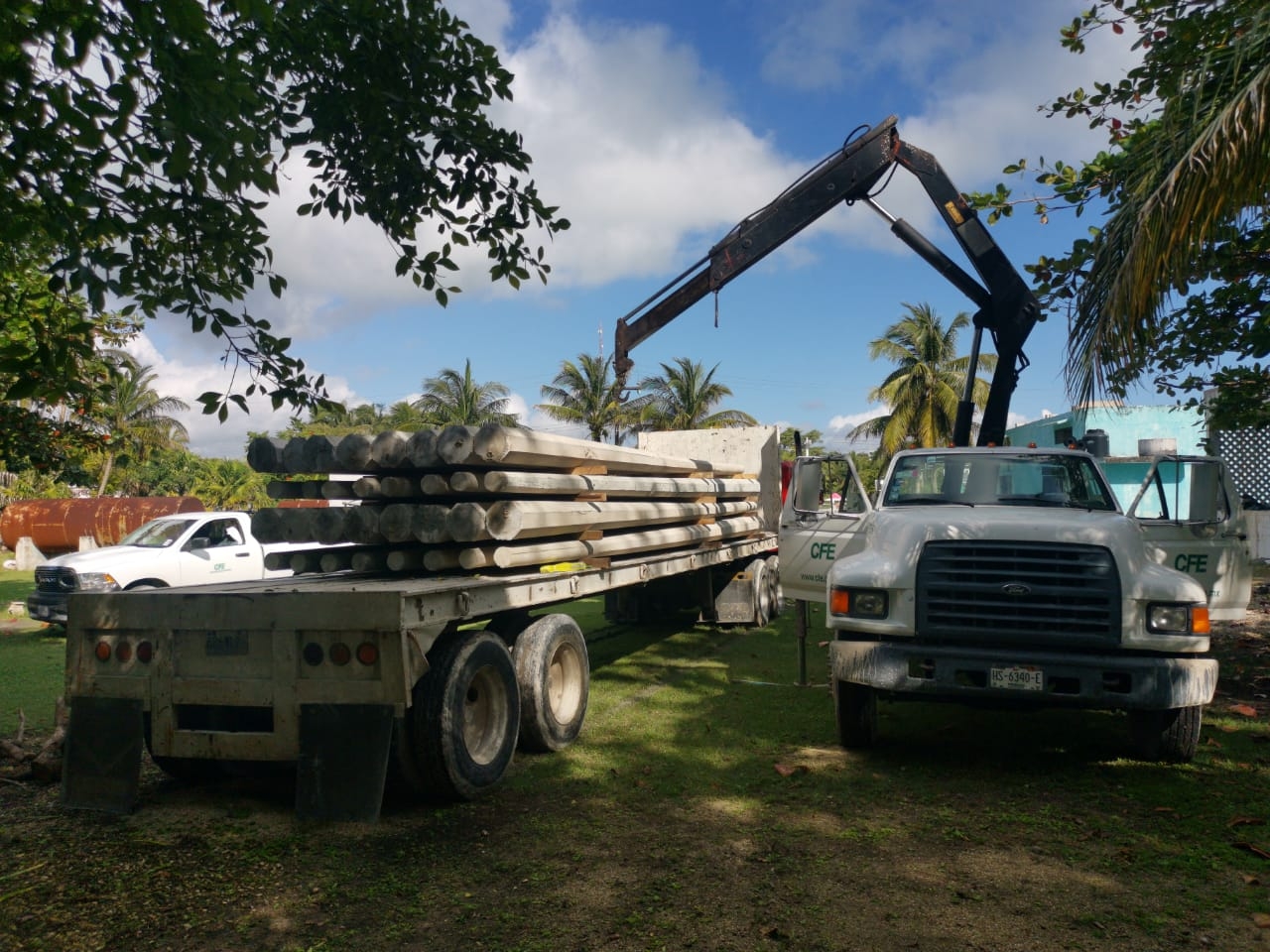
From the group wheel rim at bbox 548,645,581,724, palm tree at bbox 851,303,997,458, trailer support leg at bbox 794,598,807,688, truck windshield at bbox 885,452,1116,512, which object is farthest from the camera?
palm tree at bbox 851,303,997,458

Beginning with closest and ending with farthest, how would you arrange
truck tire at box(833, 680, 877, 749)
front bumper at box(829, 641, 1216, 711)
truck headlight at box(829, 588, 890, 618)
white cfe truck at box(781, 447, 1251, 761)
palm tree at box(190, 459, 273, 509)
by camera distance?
1. front bumper at box(829, 641, 1216, 711)
2. white cfe truck at box(781, 447, 1251, 761)
3. truck headlight at box(829, 588, 890, 618)
4. truck tire at box(833, 680, 877, 749)
5. palm tree at box(190, 459, 273, 509)

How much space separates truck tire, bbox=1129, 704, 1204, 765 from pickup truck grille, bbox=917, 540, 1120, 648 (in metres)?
0.76

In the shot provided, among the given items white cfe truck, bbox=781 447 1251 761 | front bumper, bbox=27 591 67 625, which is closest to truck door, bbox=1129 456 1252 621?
white cfe truck, bbox=781 447 1251 761

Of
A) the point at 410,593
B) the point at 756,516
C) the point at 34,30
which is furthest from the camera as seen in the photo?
the point at 756,516

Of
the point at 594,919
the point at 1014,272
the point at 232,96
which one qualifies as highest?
the point at 1014,272

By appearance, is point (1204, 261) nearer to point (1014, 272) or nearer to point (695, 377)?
point (1014, 272)

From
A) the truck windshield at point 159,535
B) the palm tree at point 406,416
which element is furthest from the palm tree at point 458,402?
the truck windshield at point 159,535

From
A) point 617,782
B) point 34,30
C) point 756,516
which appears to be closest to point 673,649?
point 756,516

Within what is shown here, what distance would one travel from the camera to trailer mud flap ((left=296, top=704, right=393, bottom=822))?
4891 mm

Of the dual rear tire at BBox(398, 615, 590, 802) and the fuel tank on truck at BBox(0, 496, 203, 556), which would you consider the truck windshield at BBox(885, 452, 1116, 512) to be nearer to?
the dual rear tire at BBox(398, 615, 590, 802)

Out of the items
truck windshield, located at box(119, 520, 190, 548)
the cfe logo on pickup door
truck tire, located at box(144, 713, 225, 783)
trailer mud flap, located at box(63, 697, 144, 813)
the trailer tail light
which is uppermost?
truck windshield, located at box(119, 520, 190, 548)

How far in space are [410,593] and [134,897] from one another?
1.81 meters

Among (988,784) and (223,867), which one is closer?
Result: (223,867)

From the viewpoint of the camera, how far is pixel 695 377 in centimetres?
4178
